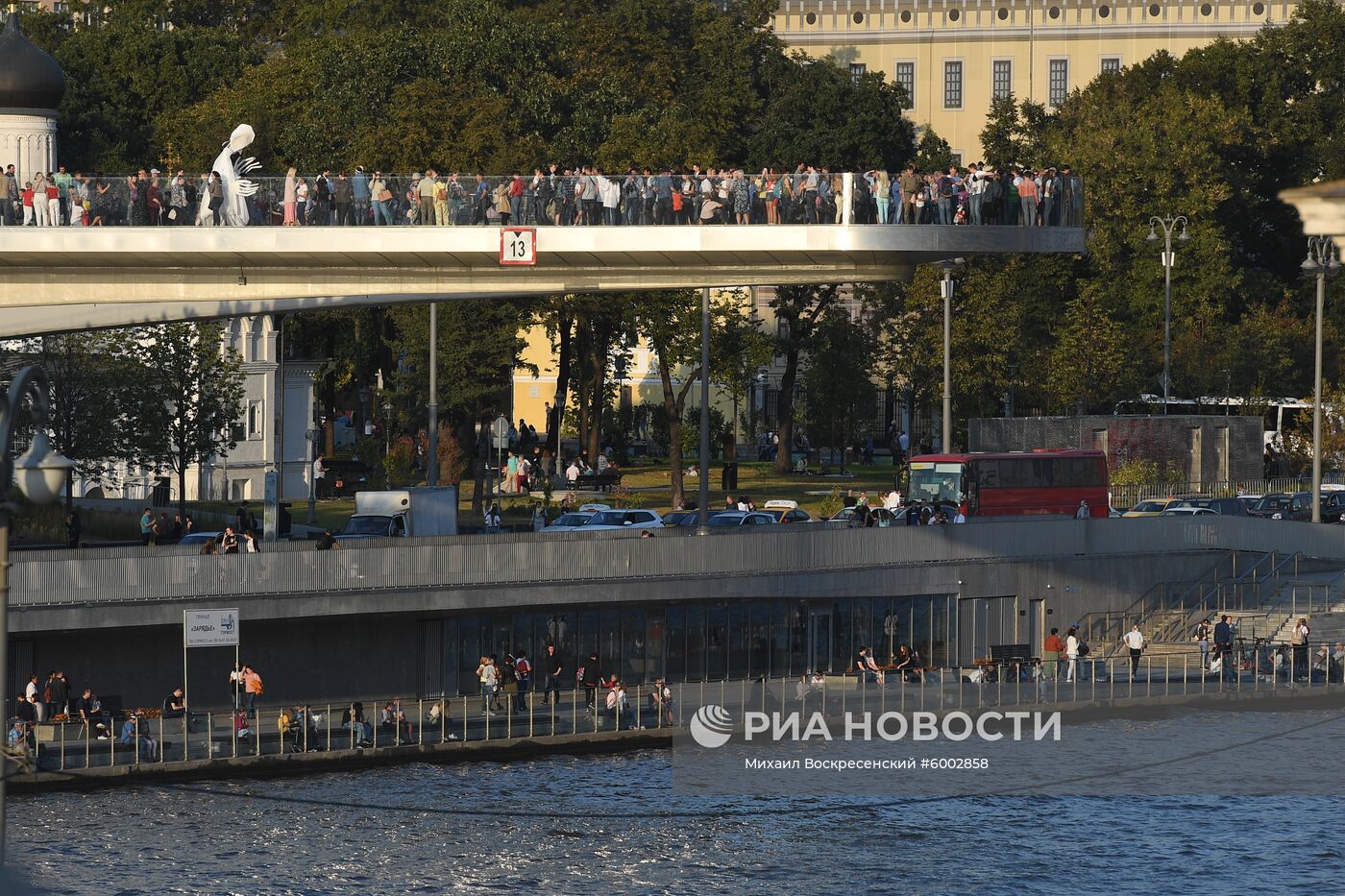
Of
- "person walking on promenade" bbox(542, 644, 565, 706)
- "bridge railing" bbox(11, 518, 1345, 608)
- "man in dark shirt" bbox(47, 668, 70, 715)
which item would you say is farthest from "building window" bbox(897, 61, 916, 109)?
"man in dark shirt" bbox(47, 668, 70, 715)

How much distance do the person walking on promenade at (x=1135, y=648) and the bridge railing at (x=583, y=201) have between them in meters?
8.83

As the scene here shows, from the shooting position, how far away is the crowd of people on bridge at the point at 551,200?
4453cm

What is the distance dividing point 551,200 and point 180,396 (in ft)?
55.7

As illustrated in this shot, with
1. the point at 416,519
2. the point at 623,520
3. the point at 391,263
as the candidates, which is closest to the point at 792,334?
the point at 623,520

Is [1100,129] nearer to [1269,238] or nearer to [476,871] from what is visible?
[1269,238]

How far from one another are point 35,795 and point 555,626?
11.1m

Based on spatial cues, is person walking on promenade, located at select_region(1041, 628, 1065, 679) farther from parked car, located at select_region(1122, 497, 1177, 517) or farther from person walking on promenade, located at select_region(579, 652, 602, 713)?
parked car, located at select_region(1122, 497, 1177, 517)

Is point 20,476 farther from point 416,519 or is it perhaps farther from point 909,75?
point 909,75

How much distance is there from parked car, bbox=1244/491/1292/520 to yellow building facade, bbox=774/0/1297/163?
5723 centimetres

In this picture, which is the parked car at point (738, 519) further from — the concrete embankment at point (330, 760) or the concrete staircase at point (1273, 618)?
the concrete embankment at point (330, 760)

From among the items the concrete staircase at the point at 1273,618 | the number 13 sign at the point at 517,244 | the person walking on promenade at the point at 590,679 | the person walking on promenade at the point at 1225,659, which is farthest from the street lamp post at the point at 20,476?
the concrete staircase at the point at 1273,618


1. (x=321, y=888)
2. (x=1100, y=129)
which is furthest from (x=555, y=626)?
(x=1100, y=129)

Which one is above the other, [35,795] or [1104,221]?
[1104,221]

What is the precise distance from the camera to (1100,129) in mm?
89062
